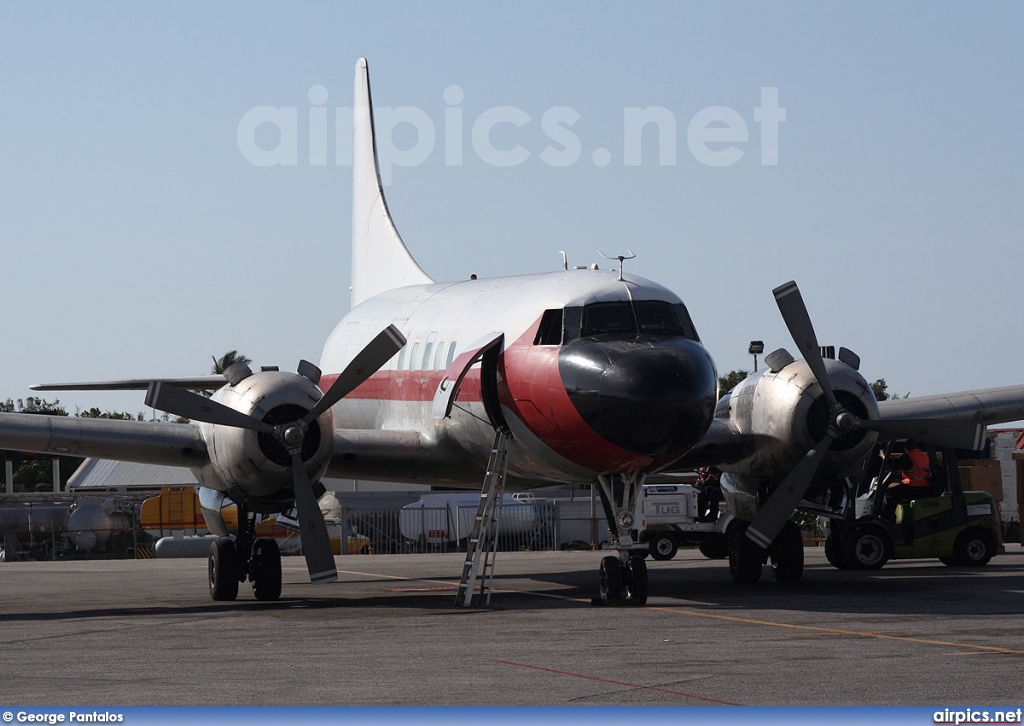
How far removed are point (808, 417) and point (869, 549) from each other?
19.6 ft

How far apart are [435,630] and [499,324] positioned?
5419mm

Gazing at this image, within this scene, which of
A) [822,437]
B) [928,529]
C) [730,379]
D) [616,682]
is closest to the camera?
[616,682]

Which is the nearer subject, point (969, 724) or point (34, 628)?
point (969, 724)

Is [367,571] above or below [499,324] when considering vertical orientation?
below

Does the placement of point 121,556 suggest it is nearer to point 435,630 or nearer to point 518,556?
point 518,556

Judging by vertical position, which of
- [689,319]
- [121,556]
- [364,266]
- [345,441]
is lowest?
[121,556]

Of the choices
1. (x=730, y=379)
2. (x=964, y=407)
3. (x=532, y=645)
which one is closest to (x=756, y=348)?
(x=964, y=407)

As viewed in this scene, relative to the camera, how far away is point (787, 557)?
20953 millimetres

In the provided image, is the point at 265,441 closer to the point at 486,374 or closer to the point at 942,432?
the point at 486,374

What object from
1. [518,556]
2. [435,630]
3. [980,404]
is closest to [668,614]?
[435,630]

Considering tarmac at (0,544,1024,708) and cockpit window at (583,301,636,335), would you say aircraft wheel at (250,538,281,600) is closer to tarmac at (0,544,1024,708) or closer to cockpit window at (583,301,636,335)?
tarmac at (0,544,1024,708)

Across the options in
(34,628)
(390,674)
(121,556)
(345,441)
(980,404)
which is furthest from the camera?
(121,556)

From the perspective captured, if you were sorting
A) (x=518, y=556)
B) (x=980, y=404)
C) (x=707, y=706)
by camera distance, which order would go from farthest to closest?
(x=518, y=556), (x=980, y=404), (x=707, y=706)

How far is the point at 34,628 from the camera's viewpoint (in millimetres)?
15141
